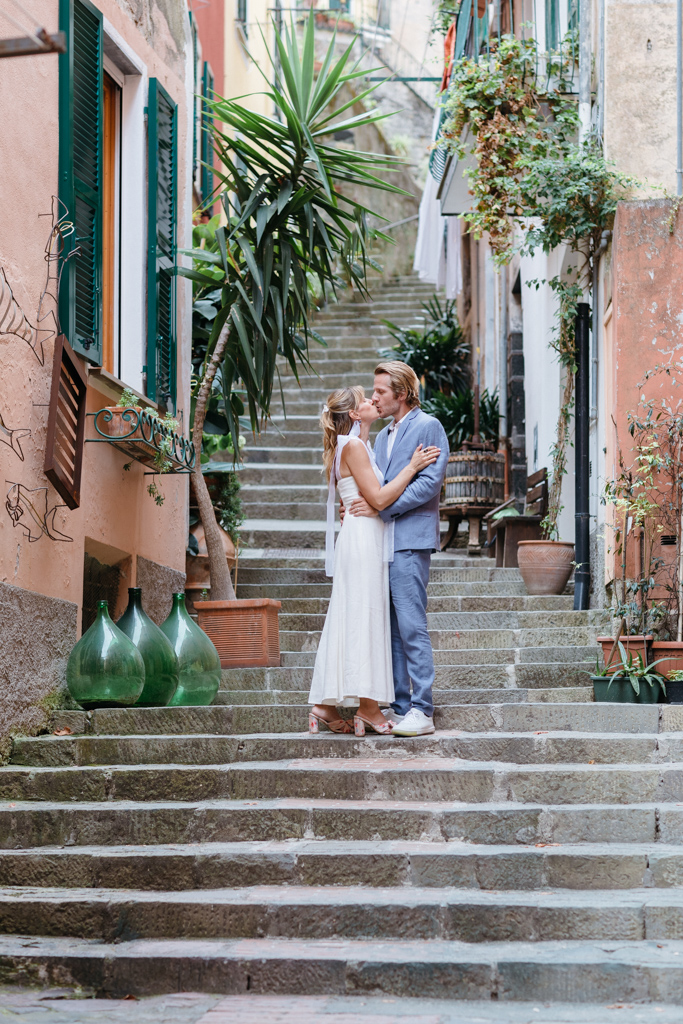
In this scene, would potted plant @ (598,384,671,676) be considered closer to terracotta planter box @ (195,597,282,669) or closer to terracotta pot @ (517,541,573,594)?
terracotta pot @ (517,541,573,594)

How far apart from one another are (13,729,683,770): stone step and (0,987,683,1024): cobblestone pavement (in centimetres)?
132

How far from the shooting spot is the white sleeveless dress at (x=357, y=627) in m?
4.99

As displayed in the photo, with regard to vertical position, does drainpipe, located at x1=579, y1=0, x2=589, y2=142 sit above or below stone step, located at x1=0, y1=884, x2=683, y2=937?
above

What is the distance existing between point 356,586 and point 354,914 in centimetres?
155

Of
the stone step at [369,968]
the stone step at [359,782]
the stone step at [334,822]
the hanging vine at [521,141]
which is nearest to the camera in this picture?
the stone step at [369,968]

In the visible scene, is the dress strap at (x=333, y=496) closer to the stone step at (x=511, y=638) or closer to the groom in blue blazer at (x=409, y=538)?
the groom in blue blazer at (x=409, y=538)

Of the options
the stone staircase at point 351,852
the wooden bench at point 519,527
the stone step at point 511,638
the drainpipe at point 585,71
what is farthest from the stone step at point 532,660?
the drainpipe at point 585,71

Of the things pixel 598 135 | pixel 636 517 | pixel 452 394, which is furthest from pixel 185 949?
pixel 452 394

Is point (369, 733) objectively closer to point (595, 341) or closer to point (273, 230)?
point (273, 230)

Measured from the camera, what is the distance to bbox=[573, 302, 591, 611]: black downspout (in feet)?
24.4

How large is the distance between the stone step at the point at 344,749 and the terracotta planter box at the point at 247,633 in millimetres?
1409

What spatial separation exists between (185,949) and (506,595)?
428 cm

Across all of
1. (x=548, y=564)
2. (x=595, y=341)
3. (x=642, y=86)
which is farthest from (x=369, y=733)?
(x=642, y=86)

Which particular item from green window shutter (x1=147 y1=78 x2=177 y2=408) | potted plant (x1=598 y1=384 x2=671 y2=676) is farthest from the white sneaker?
green window shutter (x1=147 y1=78 x2=177 y2=408)
